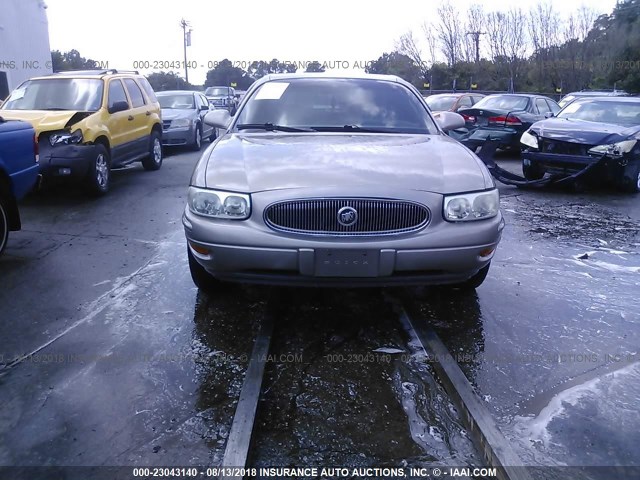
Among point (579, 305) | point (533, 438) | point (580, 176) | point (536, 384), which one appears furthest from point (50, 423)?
point (580, 176)

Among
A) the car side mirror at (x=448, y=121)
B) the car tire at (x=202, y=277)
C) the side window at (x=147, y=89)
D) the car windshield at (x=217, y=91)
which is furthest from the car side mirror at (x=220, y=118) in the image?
the car windshield at (x=217, y=91)

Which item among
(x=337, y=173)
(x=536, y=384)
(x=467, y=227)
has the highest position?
(x=337, y=173)

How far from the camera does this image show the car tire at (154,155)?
1092 centimetres

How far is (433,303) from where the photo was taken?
4336 mm

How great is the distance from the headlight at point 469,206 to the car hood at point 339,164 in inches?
2.2

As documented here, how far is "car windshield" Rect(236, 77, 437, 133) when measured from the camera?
473cm

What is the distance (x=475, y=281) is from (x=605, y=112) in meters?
7.00

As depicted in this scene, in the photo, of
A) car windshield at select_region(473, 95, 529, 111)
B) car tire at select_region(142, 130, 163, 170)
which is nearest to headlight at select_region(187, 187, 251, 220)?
car tire at select_region(142, 130, 163, 170)

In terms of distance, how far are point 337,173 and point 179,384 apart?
1.51 meters

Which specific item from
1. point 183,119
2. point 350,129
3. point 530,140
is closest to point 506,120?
point 530,140

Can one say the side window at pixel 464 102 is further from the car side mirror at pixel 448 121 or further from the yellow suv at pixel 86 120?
the car side mirror at pixel 448 121

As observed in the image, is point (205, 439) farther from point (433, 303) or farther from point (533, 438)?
point (433, 303)

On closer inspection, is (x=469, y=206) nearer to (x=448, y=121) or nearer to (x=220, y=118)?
(x=448, y=121)

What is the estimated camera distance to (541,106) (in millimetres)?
14156
